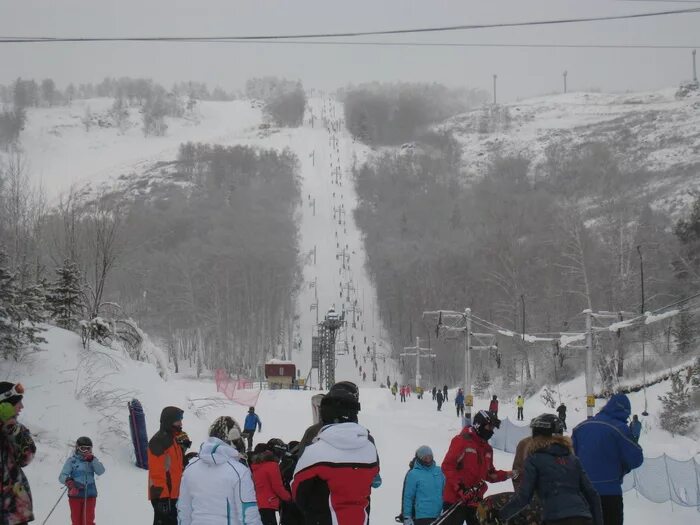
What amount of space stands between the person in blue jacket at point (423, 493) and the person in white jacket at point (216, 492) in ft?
8.84

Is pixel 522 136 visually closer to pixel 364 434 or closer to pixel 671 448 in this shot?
pixel 671 448

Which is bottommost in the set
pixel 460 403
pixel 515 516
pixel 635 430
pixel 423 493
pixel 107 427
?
pixel 460 403

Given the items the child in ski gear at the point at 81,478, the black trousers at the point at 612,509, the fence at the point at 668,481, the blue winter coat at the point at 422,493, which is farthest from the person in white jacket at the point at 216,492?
the fence at the point at 668,481

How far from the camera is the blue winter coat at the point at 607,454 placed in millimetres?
6707

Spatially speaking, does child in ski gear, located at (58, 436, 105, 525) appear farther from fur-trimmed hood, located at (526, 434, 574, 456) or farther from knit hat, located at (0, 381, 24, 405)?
fur-trimmed hood, located at (526, 434, 574, 456)

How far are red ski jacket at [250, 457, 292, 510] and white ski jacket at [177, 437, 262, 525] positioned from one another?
1.96 metres

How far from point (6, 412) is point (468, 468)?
4045 millimetres

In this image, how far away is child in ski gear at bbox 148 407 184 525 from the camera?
7539 millimetres

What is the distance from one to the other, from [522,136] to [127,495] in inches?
7194

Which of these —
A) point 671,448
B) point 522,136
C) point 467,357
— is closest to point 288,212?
point 522,136

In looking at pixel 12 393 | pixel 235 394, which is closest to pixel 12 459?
pixel 12 393

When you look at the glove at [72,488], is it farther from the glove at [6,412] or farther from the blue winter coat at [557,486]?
the blue winter coat at [557,486]

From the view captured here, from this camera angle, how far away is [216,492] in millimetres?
5102

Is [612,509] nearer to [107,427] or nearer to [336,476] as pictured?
[336,476]
